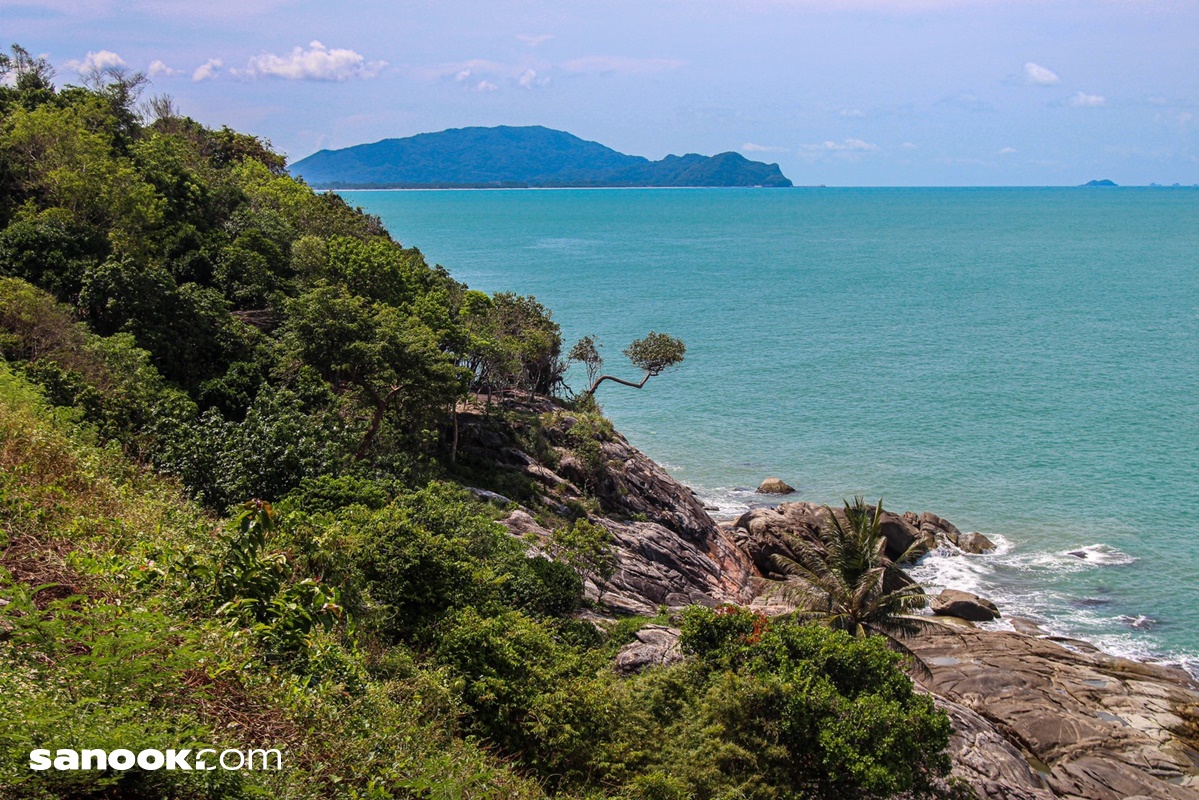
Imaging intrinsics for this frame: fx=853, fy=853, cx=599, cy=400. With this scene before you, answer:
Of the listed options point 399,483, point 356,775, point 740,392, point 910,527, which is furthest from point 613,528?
point 740,392

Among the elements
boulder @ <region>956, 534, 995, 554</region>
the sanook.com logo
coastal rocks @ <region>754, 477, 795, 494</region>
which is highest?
the sanook.com logo

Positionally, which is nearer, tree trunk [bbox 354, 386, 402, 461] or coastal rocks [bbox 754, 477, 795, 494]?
tree trunk [bbox 354, 386, 402, 461]

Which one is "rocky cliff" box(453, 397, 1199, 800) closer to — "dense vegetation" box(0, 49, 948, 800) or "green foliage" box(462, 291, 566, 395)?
"green foliage" box(462, 291, 566, 395)

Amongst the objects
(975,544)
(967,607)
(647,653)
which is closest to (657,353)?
(975,544)

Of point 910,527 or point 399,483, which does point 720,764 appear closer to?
point 399,483

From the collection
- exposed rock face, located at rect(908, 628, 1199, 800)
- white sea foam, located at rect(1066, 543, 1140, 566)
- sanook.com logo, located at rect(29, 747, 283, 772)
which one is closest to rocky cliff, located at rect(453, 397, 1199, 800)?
exposed rock face, located at rect(908, 628, 1199, 800)

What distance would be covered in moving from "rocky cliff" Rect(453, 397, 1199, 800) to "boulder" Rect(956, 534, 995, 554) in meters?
0.08

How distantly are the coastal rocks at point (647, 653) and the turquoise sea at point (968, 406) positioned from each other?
2268cm

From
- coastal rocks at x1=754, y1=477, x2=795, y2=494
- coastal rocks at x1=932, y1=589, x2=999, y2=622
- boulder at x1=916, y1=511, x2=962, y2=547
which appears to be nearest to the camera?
coastal rocks at x1=932, y1=589, x2=999, y2=622

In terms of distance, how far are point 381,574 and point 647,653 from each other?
786 cm

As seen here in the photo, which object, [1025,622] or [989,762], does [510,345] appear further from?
[989,762]

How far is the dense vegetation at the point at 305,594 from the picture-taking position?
10180mm

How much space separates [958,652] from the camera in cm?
3444

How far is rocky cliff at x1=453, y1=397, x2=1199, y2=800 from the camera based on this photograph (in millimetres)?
26125
